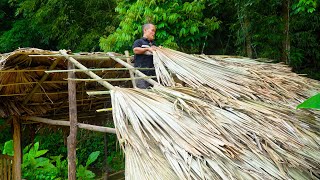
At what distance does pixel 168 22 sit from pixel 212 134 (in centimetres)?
374

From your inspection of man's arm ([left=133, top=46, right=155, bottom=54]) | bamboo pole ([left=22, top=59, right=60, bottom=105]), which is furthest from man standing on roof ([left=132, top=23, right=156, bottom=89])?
bamboo pole ([left=22, top=59, right=60, bottom=105])

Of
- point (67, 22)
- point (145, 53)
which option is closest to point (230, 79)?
point (145, 53)

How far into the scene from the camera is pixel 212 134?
2512mm

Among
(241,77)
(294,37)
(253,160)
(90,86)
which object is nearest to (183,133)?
(253,160)

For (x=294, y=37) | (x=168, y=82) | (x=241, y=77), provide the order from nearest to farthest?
(x=168, y=82) < (x=241, y=77) < (x=294, y=37)

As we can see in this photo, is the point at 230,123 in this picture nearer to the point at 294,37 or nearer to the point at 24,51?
the point at 24,51

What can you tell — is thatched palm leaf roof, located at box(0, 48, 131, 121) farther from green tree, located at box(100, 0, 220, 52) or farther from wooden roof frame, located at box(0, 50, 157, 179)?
green tree, located at box(100, 0, 220, 52)

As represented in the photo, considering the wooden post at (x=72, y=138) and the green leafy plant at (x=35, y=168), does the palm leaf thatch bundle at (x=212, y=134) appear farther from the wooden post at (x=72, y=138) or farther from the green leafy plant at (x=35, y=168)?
the green leafy plant at (x=35, y=168)

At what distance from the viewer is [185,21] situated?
19.9 ft

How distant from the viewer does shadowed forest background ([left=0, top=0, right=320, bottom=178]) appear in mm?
5973

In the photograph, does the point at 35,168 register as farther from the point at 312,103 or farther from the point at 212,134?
the point at 312,103

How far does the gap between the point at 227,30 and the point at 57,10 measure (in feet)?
12.1

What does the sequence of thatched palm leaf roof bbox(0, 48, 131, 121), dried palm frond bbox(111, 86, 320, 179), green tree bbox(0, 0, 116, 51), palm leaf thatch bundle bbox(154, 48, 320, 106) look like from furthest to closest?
green tree bbox(0, 0, 116, 51), thatched palm leaf roof bbox(0, 48, 131, 121), palm leaf thatch bundle bbox(154, 48, 320, 106), dried palm frond bbox(111, 86, 320, 179)

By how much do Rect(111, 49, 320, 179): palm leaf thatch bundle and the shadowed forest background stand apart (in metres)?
2.18
